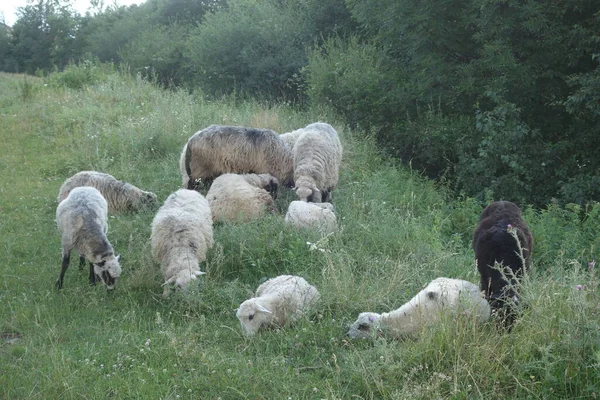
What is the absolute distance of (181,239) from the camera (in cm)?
745

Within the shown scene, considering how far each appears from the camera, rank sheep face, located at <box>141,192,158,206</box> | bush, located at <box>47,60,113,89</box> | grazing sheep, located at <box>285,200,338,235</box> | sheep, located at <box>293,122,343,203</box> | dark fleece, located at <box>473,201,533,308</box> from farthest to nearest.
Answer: bush, located at <box>47,60,113,89</box>, sheep face, located at <box>141,192,158,206</box>, sheep, located at <box>293,122,343,203</box>, grazing sheep, located at <box>285,200,338,235</box>, dark fleece, located at <box>473,201,533,308</box>

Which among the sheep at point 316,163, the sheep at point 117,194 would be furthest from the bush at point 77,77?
the sheep at point 316,163

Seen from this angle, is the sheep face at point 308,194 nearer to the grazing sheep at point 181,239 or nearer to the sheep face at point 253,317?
the grazing sheep at point 181,239

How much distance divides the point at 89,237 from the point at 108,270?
19.2 inches

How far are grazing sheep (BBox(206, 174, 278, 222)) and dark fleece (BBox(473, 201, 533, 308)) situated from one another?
3.59 m

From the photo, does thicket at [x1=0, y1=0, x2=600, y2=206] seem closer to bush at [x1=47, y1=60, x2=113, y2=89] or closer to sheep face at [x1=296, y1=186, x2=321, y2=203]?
sheep face at [x1=296, y1=186, x2=321, y2=203]

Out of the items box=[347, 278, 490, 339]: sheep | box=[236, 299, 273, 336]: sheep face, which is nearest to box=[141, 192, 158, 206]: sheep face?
box=[236, 299, 273, 336]: sheep face

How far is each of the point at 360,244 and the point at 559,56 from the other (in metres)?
7.38

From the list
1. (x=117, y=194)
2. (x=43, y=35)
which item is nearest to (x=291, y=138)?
(x=117, y=194)

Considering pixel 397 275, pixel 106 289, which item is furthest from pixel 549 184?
pixel 106 289

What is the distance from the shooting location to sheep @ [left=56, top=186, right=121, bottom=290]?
734cm

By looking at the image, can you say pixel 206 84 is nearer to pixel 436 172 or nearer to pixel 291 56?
pixel 291 56

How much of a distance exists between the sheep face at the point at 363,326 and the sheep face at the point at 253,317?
77cm

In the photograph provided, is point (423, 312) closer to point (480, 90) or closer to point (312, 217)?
point (312, 217)
